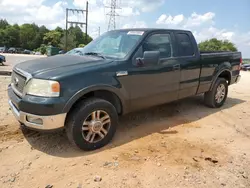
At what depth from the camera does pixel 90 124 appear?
3656 mm

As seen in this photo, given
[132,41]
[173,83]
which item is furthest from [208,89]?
[132,41]

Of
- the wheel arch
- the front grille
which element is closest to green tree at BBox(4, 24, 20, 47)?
the wheel arch

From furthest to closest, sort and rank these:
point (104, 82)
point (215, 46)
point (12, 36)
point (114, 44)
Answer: point (12, 36)
point (215, 46)
point (114, 44)
point (104, 82)

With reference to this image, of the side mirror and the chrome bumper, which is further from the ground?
the side mirror

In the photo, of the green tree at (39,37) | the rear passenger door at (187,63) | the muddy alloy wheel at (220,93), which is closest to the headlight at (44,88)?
the rear passenger door at (187,63)

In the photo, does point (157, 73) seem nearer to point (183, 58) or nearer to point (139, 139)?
Result: point (183, 58)

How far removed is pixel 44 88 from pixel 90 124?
33.3 inches

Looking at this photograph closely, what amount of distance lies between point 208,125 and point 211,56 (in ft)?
5.50

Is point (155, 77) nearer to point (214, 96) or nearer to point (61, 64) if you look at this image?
point (61, 64)

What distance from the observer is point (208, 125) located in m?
5.05

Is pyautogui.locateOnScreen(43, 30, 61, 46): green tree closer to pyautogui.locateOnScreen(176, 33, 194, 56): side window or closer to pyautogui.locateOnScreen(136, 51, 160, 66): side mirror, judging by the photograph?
pyautogui.locateOnScreen(176, 33, 194, 56): side window

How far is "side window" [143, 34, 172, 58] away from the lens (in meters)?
4.40

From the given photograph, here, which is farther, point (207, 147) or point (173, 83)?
point (173, 83)

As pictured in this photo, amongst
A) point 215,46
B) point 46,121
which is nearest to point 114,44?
point 46,121
